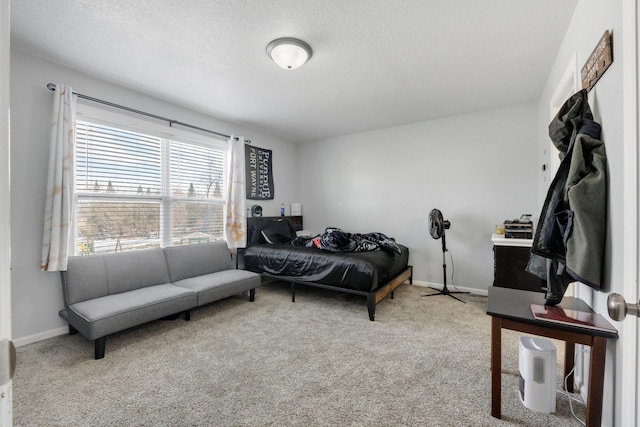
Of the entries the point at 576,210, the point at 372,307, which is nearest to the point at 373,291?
the point at 372,307

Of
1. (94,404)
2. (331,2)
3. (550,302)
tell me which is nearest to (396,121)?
(331,2)

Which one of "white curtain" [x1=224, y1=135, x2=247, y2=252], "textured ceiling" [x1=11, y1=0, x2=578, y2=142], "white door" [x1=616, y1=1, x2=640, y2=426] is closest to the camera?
"white door" [x1=616, y1=1, x2=640, y2=426]

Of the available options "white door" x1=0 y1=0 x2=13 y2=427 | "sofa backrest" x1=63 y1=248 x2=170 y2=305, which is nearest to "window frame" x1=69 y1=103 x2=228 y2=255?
"sofa backrest" x1=63 y1=248 x2=170 y2=305

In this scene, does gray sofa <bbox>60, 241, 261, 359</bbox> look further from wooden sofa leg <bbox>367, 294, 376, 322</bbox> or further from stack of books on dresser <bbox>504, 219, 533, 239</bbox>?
stack of books on dresser <bbox>504, 219, 533, 239</bbox>

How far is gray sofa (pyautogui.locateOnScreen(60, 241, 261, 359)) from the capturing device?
229 cm

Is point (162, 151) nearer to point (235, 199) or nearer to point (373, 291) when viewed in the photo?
point (235, 199)

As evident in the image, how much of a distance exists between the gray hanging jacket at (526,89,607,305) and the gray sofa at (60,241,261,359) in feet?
9.67

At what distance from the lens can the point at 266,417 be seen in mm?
1590

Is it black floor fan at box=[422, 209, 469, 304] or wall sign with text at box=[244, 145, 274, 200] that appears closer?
black floor fan at box=[422, 209, 469, 304]

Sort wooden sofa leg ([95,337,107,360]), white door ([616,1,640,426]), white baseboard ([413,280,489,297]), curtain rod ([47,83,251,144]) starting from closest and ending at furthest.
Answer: white door ([616,1,640,426]) → wooden sofa leg ([95,337,107,360]) → curtain rod ([47,83,251,144]) → white baseboard ([413,280,489,297])

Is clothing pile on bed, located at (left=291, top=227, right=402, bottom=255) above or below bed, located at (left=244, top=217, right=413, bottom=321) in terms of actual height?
above

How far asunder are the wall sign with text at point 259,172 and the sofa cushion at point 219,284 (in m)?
1.51

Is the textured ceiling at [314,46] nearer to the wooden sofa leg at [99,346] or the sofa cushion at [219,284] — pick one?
the sofa cushion at [219,284]

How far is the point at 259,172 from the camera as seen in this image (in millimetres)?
4742
